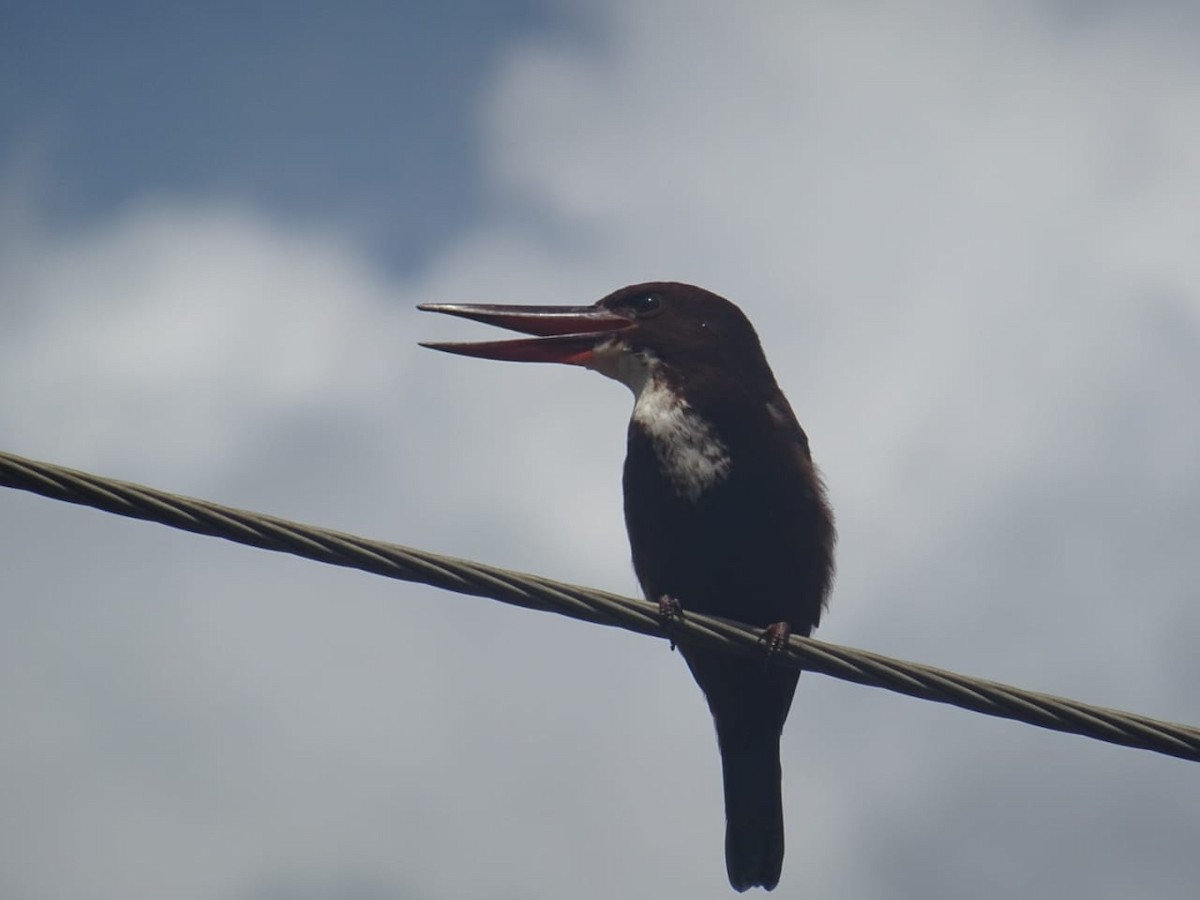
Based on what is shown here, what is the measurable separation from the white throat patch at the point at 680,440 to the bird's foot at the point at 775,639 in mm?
911

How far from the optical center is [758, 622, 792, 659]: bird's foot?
3.32 m

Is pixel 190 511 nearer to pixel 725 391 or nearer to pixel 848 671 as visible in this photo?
pixel 848 671

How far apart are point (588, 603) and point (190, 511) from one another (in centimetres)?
81

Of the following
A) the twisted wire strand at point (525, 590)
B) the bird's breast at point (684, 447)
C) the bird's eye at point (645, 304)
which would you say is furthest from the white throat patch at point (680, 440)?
the twisted wire strand at point (525, 590)

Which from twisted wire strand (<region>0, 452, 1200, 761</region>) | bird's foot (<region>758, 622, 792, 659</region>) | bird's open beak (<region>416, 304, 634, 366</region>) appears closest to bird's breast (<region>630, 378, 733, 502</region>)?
bird's open beak (<region>416, 304, 634, 366</region>)

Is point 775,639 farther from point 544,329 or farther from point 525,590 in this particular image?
point 544,329

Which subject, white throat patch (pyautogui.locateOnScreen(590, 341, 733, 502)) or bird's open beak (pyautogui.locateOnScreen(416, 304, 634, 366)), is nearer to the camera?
white throat patch (pyautogui.locateOnScreen(590, 341, 733, 502))

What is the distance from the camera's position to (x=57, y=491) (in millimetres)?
2584

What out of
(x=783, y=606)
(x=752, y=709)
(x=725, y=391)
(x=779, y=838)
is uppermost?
(x=725, y=391)

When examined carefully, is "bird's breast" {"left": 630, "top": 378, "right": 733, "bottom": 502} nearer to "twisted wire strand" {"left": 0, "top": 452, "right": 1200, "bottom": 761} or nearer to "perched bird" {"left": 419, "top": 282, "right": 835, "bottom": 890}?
"perched bird" {"left": 419, "top": 282, "right": 835, "bottom": 890}

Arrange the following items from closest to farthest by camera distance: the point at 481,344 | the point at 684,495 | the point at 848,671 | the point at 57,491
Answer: the point at 57,491 < the point at 848,671 < the point at 684,495 < the point at 481,344

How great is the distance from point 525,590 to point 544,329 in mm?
2664

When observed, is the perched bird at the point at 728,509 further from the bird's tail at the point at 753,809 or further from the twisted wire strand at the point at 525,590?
the twisted wire strand at the point at 525,590

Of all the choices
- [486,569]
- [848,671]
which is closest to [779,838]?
[848,671]
